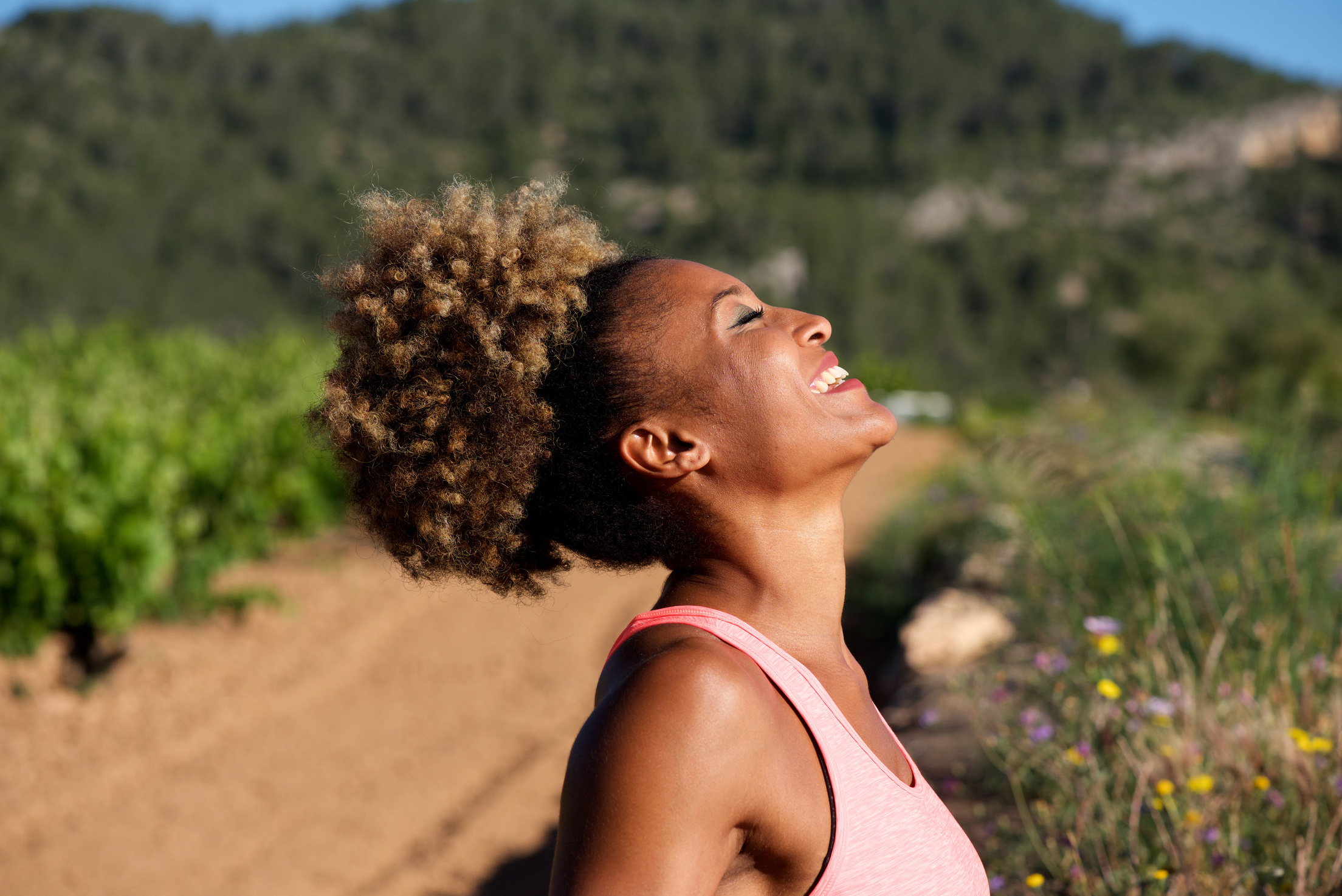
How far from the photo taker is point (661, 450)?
146 centimetres

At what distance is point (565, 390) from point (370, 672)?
549 centimetres

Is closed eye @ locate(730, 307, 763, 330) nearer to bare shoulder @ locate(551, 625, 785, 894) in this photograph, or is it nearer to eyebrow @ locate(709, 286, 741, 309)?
eyebrow @ locate(709, 286, 741, 309)

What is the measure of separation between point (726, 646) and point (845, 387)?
0.47 m

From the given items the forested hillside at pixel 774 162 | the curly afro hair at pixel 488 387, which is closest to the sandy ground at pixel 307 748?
the curly afro hair at pixel 488 387

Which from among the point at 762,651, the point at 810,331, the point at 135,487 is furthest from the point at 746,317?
the point at 135,487

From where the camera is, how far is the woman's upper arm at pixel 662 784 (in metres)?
1.09

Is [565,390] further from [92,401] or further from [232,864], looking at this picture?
[92,401]

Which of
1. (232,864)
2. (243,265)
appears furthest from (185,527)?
(243,265)

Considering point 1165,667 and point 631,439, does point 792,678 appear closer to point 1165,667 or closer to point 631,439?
point 631,439

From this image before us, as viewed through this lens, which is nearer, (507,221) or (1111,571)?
(507,221)

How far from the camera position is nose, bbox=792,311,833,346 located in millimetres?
1531

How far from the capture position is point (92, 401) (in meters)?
8.09

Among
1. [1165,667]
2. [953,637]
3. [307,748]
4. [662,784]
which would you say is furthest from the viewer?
[307,748]

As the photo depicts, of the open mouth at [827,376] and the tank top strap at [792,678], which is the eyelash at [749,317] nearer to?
the open mouth at [827,376]
